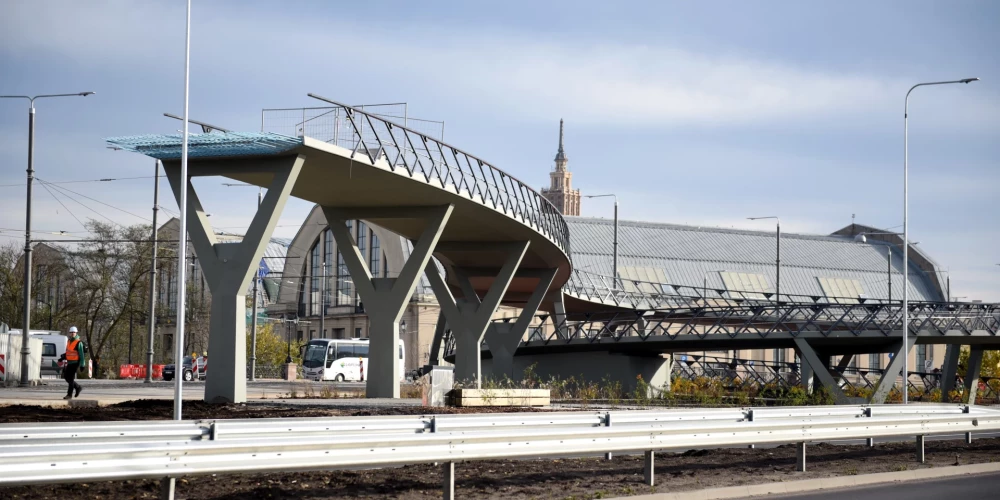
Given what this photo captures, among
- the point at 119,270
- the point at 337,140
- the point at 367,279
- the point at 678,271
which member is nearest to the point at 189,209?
the point at 337,140

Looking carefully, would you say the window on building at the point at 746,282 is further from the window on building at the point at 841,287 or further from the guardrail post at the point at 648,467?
the guardrail post at the point at 648,467

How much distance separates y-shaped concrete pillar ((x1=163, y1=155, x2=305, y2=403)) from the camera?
27250mm

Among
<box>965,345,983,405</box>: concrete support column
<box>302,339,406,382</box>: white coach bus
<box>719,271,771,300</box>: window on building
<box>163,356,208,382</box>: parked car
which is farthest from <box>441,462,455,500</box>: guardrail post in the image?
<box>719,271,771,300</box>: window on building

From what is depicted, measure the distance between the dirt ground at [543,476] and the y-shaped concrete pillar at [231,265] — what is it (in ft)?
28.1

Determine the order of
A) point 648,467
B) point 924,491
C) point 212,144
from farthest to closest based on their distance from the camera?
point 212,144 < point 924,491 < point 648,467

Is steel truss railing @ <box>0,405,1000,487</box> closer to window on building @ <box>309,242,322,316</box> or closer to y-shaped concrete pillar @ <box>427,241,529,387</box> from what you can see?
y-shaped concrete pillar @ <box>427,241,529,387</box>

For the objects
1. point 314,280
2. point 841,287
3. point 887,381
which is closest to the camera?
point 887,381

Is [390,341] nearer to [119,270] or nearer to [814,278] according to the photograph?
[119,270]

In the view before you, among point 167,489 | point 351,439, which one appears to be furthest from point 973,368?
point 167,489

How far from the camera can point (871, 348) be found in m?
45.5

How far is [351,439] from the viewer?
1048cm

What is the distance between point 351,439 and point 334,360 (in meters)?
59.1

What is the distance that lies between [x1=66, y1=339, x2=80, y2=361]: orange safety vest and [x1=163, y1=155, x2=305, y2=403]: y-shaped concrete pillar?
3.21m

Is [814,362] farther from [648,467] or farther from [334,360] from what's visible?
[334,360]
